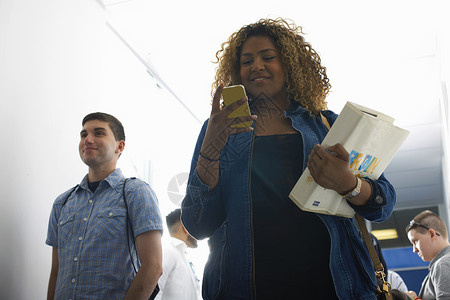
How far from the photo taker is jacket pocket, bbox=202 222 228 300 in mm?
906

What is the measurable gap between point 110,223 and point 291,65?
105cm

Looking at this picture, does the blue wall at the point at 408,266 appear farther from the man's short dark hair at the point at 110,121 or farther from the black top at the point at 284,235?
the black top at the point at 284,235

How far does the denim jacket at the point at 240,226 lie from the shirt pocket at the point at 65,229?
3.19 feet

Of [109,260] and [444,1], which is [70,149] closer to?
[109,260]

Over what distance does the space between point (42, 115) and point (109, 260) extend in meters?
1.09

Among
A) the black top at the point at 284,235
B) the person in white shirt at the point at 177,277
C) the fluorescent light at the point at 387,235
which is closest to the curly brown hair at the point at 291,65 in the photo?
the black top at the point at 284,235

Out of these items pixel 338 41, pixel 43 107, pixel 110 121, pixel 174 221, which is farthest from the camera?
pixel 338 41

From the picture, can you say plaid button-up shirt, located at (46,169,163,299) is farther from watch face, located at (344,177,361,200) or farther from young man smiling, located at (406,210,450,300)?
young man smiling, located at (406,210,450,300)

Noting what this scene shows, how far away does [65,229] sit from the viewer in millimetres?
1802

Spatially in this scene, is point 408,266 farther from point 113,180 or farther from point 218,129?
point 218,129

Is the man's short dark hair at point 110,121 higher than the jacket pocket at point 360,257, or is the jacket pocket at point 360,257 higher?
the man's short dark hair at point 110,121

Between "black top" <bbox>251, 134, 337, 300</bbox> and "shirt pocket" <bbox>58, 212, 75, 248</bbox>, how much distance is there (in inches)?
44.3

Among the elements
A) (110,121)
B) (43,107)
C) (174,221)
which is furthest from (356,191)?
(174,221)

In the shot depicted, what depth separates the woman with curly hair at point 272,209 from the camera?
89 cm
